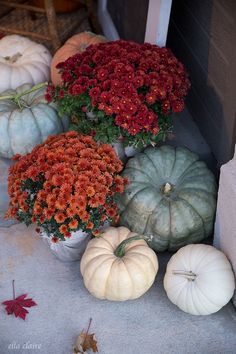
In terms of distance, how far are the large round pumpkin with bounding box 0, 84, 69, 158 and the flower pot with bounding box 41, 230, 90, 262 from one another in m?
0.68

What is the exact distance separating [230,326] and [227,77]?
4.07 feet

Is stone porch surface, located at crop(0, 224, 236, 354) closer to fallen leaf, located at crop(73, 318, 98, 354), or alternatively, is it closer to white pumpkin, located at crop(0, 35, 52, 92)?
fallen leaf, located at crop(73, 318, 98, 354)

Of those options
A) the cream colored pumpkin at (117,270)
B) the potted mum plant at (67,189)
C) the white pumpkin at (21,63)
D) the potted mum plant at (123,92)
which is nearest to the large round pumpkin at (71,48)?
the white pumpkin at (21,63)

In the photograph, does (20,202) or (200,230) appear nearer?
(20,202)

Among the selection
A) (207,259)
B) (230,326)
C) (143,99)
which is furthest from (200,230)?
(143,99)

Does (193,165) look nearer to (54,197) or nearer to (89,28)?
(54,197)

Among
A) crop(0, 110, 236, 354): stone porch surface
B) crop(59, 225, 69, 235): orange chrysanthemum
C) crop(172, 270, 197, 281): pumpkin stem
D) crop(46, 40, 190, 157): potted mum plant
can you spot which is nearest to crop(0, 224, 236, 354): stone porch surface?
crop(0, 110, 236, 354): stone porch surface

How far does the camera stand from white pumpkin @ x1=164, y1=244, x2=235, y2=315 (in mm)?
2486

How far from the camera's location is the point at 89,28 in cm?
→ 490

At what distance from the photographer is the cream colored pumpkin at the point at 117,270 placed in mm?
2500

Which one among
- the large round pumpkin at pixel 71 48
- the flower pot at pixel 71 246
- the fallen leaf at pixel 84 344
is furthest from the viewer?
the large round pumpkin at pixel 71 48

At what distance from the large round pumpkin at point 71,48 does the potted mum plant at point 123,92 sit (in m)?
0.58

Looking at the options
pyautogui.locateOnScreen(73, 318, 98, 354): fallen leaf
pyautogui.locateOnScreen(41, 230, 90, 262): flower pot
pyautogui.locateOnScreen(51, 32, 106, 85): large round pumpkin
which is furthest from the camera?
pyautogui.locateOnScreen(51, 32, 106, 85): large round pumpkin

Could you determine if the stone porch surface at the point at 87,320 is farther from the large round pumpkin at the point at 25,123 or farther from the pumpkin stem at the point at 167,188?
the large round pumpkin at the point at 25,123
